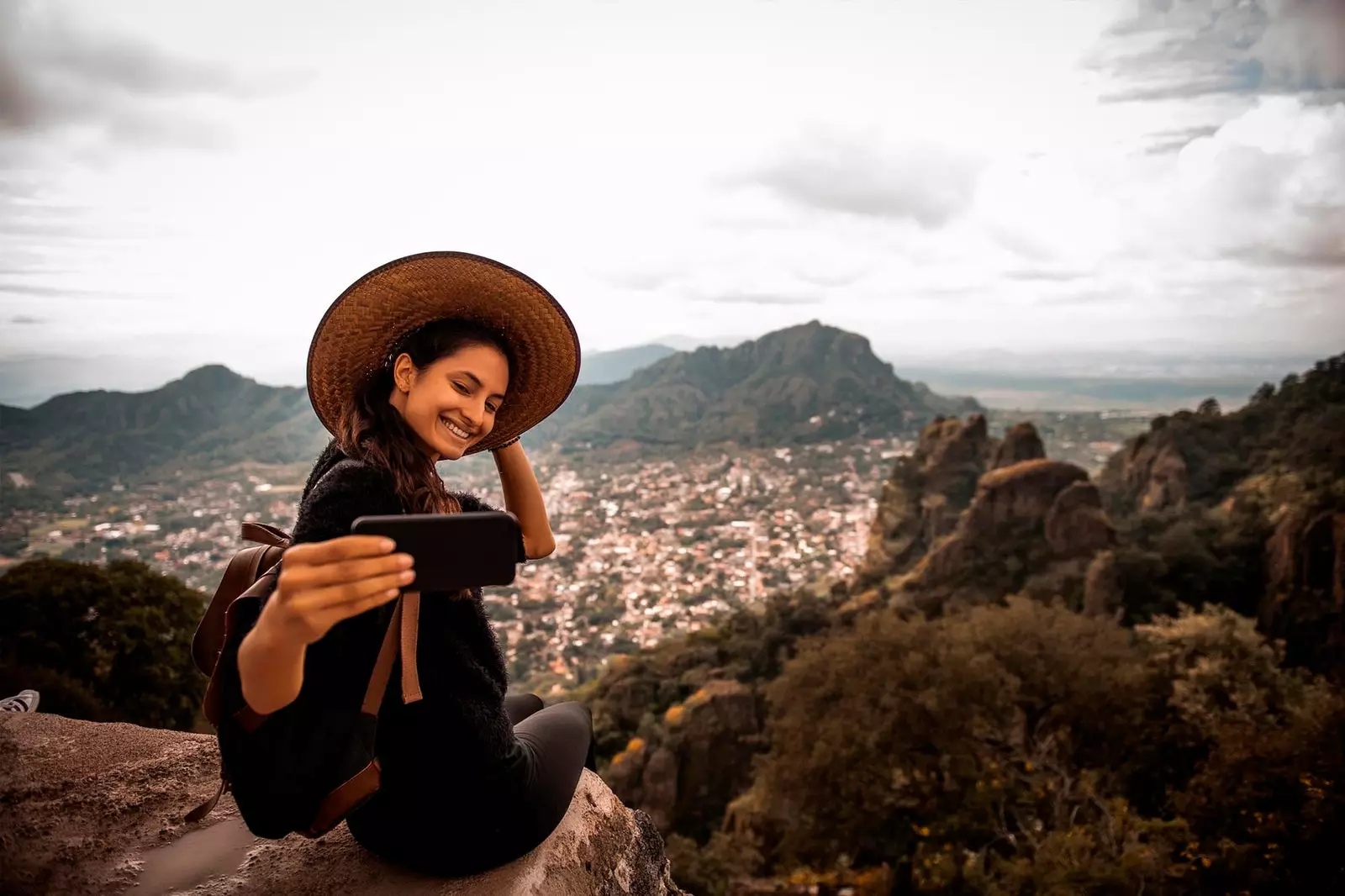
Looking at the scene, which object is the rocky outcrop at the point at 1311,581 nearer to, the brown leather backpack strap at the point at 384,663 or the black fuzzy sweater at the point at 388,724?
the black fuzzy sweater at the point at 388,724

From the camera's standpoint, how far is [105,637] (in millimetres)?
13008

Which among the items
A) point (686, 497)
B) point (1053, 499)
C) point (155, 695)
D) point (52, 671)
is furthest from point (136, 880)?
point (686, 497)

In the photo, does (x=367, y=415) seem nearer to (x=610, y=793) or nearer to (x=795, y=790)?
(x=610, y=793)

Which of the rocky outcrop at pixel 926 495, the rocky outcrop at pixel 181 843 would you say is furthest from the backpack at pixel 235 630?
the rocky outcrop at pixel 926 495

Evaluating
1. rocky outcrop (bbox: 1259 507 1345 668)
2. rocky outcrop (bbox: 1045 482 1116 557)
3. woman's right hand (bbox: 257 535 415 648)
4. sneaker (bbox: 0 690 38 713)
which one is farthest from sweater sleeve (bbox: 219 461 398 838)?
rocky outcrop (bbox: 1045 482 1116 557)

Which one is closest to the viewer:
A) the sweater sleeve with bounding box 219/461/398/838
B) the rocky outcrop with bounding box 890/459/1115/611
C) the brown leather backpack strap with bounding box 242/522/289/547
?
the sweater sleeve with bounding box 219/461/398/838

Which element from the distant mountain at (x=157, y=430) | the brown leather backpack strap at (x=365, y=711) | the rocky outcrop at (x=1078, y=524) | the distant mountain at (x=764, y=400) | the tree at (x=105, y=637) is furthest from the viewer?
the distant mountain at (x=764, y=400)

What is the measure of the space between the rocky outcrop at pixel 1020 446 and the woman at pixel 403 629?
102 ft

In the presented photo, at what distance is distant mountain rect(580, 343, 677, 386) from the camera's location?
15638cm

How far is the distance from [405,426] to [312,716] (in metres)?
0.81

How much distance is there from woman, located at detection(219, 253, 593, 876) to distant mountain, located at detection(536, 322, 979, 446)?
9098cm

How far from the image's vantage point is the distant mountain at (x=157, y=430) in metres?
64.5

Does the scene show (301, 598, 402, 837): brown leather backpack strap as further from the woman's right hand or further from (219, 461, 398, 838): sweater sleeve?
the woman's right hand

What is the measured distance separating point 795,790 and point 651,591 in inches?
1426
